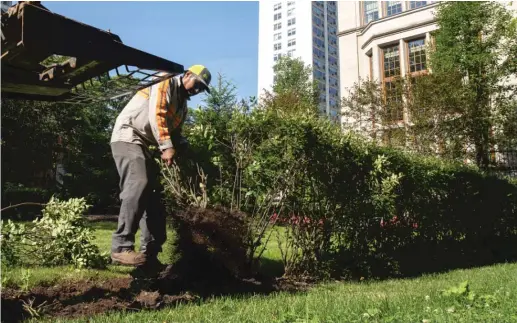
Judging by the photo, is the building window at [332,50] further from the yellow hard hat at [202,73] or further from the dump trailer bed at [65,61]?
the dump trailer bed at [65,61]

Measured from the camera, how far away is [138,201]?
12.2 feet

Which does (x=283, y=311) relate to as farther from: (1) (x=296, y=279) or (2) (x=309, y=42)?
(2) (x=309, y=42)

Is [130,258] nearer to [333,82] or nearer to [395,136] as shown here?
[395,136]

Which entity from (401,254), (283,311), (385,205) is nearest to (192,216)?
(283,311)

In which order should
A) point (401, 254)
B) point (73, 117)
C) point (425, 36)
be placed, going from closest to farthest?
point (401, 254) → point (73, 117) → point (425, 36)

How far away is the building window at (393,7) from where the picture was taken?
35.3 metres

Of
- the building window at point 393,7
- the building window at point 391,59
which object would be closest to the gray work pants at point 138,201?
the building window at point 391,59

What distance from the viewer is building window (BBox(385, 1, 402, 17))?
116 ft

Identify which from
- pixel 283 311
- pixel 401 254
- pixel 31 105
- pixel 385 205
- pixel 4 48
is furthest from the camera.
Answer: pixel 31 105

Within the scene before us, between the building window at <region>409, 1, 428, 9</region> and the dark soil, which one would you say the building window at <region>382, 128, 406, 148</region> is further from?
the building window at <region>409, 1, 428, 9</region>

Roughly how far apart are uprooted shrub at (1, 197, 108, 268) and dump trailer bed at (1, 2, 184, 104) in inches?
56.5

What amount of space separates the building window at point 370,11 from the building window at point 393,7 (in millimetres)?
1511

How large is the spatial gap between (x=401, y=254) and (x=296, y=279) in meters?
2.54

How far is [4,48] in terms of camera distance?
2.75 meters
